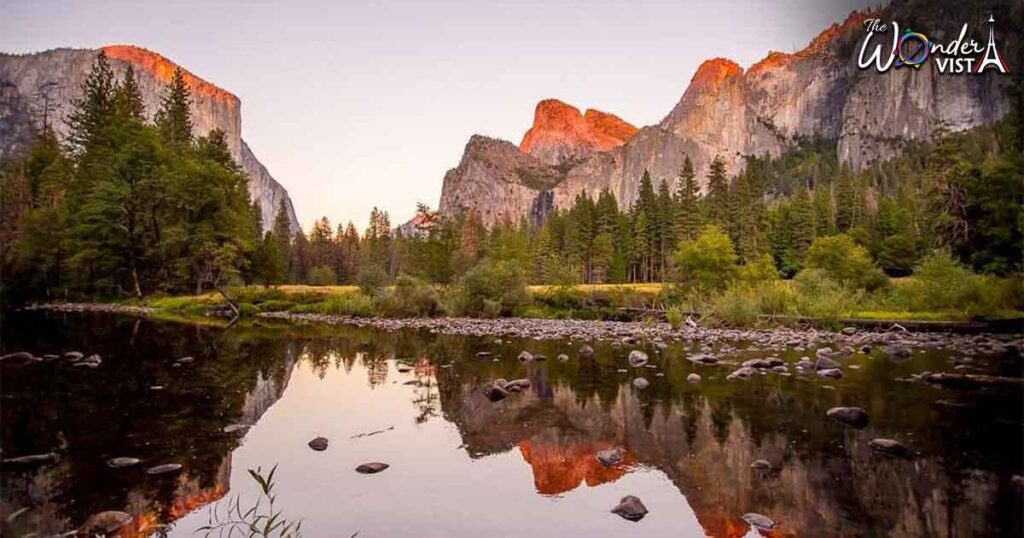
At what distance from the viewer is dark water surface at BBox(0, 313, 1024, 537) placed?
5.54m

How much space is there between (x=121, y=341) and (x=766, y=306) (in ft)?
93.4

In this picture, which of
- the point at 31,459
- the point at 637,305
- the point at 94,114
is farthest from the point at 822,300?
the point at 94,114

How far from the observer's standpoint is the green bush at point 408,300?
35.7 m

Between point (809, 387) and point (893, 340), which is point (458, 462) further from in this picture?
point (893, 340)

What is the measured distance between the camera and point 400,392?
1254cm

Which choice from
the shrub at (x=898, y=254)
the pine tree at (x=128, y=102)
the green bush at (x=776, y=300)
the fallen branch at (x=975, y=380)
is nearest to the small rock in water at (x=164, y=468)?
the fallen branch at (x=975, y=380)

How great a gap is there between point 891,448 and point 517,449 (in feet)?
16.8

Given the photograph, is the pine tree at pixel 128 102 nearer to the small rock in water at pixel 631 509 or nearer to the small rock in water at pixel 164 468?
the small rock in water at pixel 164 468

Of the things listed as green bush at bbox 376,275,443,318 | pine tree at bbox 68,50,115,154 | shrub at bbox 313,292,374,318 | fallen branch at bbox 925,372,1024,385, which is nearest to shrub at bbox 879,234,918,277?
green bush at bbox 376,275,443,318

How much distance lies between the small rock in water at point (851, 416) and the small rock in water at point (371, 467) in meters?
7.41

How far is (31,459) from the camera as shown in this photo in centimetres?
668

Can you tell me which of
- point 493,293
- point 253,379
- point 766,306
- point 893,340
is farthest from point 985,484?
point 493,293

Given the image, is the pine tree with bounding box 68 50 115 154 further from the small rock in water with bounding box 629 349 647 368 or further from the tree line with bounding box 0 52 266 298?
the small rock in water with bounding box 629 349 647 368

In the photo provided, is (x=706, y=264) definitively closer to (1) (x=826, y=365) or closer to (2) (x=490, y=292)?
(2) (x=490, y=292)
